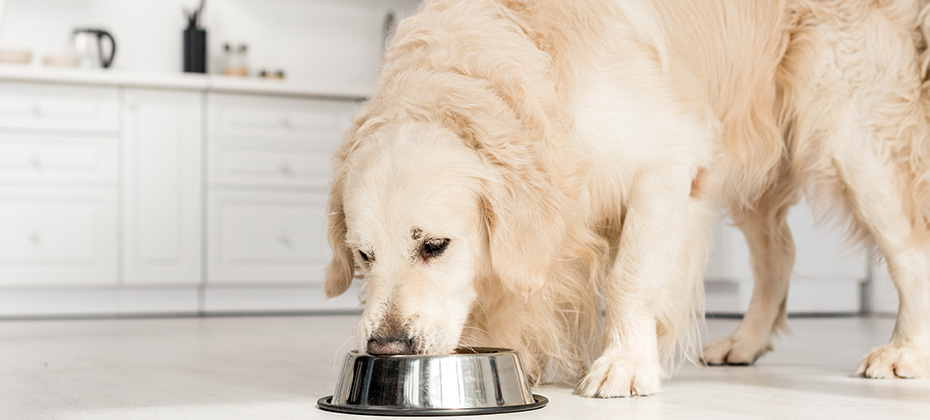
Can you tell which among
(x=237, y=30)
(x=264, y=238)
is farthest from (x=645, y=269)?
(x=237, y=30)

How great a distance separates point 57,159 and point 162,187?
0.53 metres

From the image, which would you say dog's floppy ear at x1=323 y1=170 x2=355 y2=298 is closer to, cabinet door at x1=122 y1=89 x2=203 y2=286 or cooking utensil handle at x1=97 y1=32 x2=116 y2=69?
cabinet door at x1=122 y1=89 x2=203 y2=286

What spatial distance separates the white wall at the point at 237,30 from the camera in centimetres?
586

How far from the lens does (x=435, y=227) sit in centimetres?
185

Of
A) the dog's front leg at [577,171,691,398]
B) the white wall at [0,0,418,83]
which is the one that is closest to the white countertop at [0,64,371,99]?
the white wall at [0,0,418,83]

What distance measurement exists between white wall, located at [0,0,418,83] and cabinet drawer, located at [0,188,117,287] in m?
1.20

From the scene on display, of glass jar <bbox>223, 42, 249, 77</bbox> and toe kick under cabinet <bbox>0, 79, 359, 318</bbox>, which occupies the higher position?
glass jar <bbox>223, 42, 249, 77</bbox>

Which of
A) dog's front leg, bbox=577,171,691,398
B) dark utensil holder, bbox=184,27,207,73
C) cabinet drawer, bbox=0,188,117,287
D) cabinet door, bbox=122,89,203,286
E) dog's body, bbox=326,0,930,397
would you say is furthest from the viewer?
dark utensil holder, bbox=184,27,207,73

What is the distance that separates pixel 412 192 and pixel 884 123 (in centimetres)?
126

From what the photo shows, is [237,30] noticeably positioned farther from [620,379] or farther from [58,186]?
[620,379]

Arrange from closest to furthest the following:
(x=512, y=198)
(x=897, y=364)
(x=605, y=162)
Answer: (x=512, y=198)
(x=605, y=162)
(x=897, y=364)

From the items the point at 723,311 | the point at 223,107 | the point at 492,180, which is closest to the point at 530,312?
the point at 492,180

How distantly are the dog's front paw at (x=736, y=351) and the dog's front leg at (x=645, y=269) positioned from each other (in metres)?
0.66

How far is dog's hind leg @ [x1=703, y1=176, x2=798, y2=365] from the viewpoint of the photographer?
108 inches
